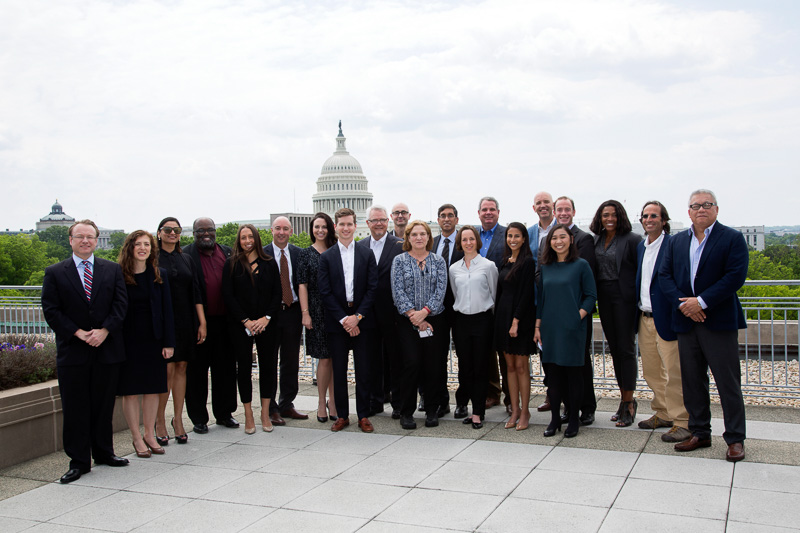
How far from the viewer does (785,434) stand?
23.1ft

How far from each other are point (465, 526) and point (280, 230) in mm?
4400

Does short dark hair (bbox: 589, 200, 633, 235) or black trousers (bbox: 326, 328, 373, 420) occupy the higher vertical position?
short dark hair (bbox: 589, 200, 633, 235)

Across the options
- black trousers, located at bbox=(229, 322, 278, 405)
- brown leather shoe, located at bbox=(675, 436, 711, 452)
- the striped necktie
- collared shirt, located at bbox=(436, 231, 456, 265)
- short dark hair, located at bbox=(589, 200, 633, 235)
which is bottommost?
brown leather shoe, located at bbox=(675, 436, 711, 452)

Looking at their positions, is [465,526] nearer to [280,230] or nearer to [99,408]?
[99,408]

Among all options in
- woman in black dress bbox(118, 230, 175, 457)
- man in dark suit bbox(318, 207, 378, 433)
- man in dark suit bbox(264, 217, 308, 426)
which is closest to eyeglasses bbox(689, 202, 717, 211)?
man in dark suit bbox(318, 207, 378, 433)

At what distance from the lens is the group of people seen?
630cm

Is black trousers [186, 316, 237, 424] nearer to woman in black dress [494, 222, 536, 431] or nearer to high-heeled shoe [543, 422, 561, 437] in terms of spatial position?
woman in black dress [494, 222, 536, 431]

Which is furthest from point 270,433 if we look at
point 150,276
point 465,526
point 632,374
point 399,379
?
point 632,374

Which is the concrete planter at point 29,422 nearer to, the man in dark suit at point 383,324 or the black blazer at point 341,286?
the black blazer at point 341,286

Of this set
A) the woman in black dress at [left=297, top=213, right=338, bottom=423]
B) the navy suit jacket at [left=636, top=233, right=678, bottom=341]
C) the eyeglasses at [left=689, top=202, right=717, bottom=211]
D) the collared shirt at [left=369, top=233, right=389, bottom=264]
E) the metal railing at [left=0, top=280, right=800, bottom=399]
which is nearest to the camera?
the eyeglasses at [left=689, top=202, right=717, bottom=211]

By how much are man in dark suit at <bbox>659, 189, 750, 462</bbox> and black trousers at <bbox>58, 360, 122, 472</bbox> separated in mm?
5181

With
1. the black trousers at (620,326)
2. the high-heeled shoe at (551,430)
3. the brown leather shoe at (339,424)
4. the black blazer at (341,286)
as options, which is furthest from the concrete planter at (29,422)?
the black trousers at (620,326)

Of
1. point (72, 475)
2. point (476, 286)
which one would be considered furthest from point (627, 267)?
point (72, 475)

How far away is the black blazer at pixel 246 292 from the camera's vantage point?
290 inches
